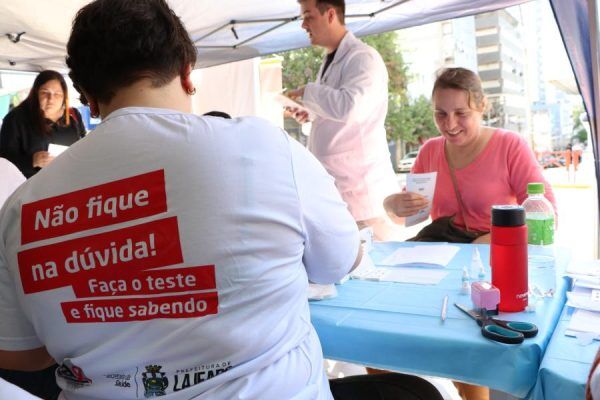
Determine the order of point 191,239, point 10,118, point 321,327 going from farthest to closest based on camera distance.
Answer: point 10,118 → point 321,327 → point 191,239

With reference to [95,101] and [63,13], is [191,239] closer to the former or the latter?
[95,101]

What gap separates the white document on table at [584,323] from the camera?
0.98 m


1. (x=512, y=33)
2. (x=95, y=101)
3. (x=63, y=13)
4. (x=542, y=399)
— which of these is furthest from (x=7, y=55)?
(x=512, y=33)

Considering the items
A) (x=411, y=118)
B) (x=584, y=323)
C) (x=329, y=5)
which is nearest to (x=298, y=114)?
(x=329, y=5)

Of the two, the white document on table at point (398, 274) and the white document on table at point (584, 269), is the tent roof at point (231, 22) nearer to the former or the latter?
the white document on table at point (584, 269)

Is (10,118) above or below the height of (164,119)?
above

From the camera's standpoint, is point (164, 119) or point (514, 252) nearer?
point (164, 119)

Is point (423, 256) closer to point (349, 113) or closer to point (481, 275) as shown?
point (481, 275)

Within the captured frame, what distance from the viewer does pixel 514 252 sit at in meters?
1.05

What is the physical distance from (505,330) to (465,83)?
1.37m

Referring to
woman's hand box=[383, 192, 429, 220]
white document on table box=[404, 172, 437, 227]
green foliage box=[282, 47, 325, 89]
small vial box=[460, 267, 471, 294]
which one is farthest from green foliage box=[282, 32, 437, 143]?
small vial box=[460, 267, 471, 294]

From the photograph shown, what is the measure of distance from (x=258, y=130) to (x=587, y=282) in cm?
96

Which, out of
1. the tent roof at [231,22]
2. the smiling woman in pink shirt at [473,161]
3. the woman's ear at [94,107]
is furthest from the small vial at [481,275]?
the tent roof at [231,22]

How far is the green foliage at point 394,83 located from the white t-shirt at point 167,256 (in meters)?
15.8
